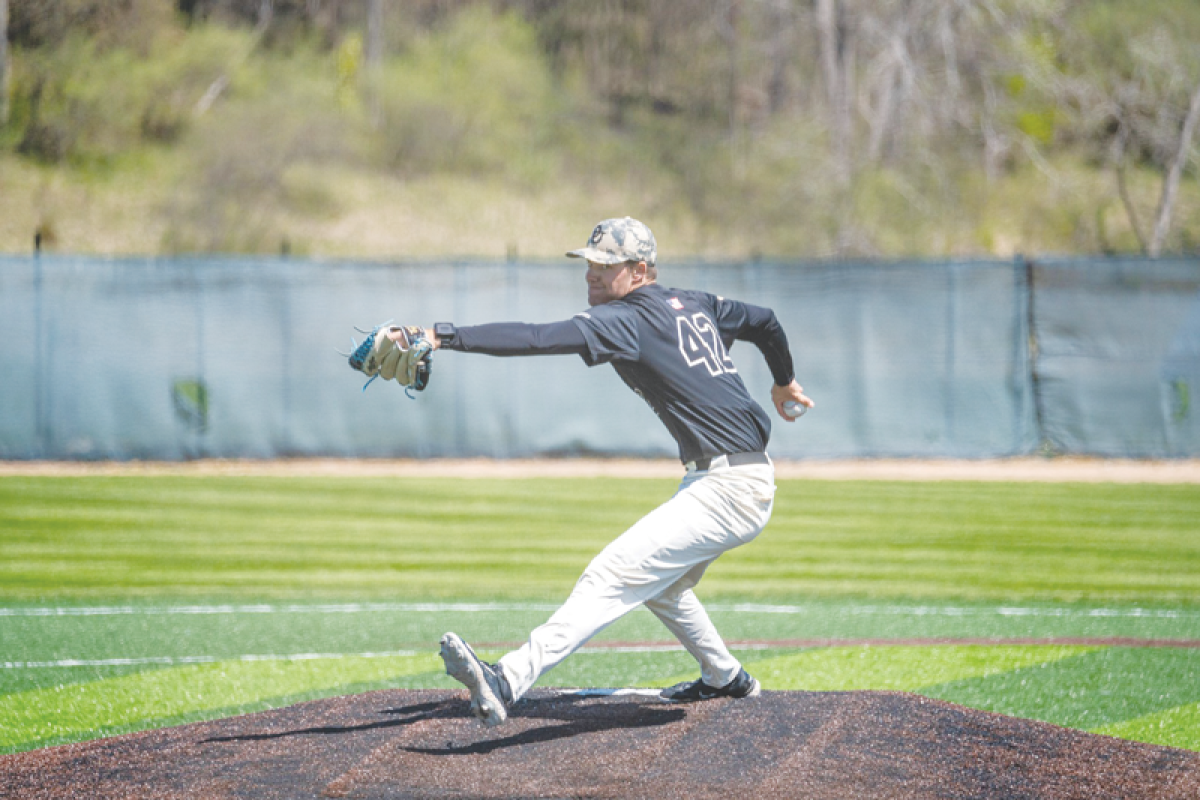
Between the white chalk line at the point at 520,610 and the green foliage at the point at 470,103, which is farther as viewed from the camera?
the green foliage at the point at 470,103

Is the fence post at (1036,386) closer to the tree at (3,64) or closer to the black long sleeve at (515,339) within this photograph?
the black long sleeve at (515,339)

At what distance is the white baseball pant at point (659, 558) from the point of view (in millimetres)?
A: 4484

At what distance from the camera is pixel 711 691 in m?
5.34

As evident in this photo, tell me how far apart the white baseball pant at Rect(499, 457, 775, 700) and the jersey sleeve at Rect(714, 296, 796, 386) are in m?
0.73

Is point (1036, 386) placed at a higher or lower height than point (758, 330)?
lower

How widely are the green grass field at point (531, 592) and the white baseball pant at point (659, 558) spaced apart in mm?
1685

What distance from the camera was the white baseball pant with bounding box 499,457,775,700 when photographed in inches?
177

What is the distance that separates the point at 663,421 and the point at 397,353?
1122mm

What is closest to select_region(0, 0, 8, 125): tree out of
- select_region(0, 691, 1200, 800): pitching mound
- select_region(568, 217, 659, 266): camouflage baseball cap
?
select_region(0, 691, 1200, 800): pitching mound

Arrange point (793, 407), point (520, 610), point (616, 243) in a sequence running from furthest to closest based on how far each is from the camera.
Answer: point (520, 610) → point (793, 407) → point (616, 243)

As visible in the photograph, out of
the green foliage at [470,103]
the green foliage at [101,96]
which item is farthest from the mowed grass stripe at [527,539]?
the green foliage at [101,96]

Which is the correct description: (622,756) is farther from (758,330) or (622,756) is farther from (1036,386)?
(1036,386)

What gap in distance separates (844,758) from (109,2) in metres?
43.6

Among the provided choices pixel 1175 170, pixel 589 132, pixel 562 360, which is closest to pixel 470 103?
pixel 589 132
